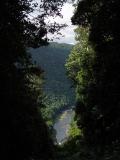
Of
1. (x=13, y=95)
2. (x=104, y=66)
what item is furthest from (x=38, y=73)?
(x=13, y=95)

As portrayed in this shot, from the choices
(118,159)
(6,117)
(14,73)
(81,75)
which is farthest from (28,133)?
(81,75)

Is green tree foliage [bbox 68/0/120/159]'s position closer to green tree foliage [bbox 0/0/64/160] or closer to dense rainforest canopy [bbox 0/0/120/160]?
dense rainforest canopy [bbox 0/0/120/160]

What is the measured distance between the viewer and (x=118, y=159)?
1675 cm

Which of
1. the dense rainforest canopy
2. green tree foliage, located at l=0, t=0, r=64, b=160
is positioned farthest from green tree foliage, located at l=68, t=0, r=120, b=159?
green tree foliage, located at l=0, t=0, r=64, b=160

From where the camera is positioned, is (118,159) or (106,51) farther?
(106,51)

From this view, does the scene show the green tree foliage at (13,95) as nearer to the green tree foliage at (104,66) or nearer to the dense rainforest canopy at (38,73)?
the dense rainforest canopy at (38,73)

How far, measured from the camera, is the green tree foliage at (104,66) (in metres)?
22.7

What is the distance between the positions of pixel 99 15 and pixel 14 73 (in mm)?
6496

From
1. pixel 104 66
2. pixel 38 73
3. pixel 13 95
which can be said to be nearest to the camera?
pixel 13 95

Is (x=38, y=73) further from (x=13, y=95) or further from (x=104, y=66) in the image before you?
(x=13, y=95)

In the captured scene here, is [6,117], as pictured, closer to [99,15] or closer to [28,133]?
[28,133]

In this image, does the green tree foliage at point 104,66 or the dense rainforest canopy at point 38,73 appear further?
the green tree foliage at point 104,66

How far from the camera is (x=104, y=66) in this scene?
23406 millimetres

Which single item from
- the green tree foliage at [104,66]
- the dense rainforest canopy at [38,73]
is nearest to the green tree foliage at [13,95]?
the dense rainforest canopy at [38,73]
